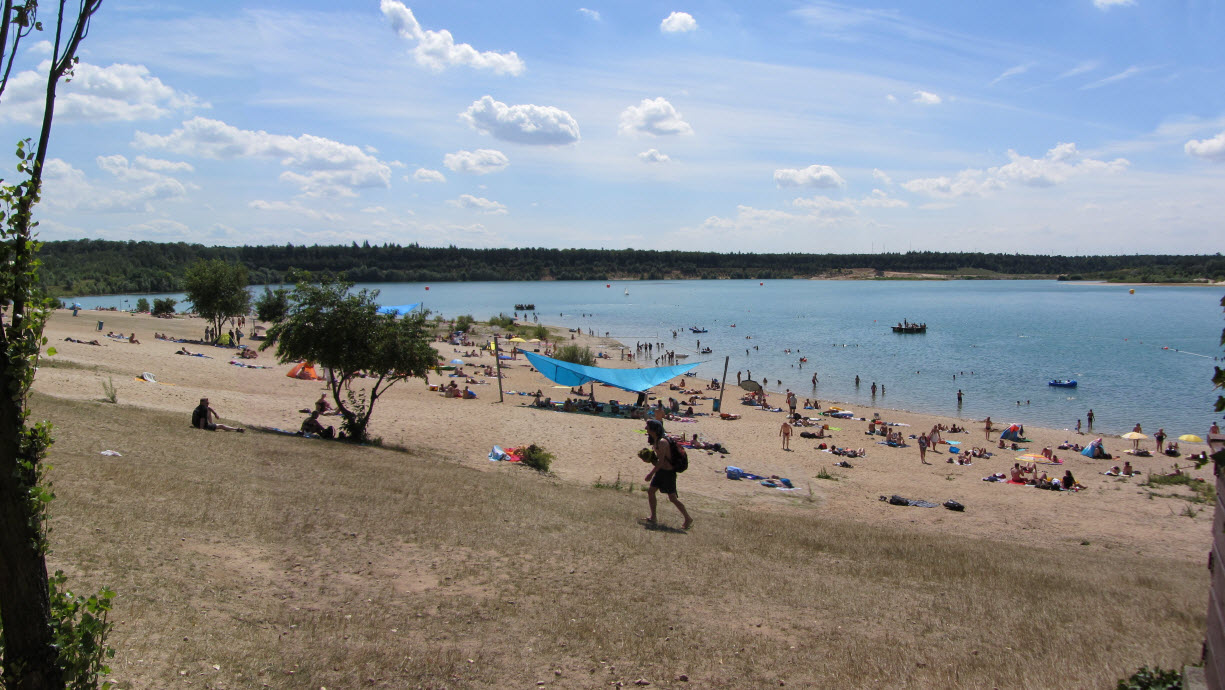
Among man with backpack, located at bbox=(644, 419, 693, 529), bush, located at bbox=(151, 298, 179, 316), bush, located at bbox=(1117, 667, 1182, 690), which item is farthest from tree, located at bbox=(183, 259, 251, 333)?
bush, located at bbox=(1117, 667, 1182, 690)

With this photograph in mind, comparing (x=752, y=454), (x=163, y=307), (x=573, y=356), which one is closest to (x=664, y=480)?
(x=752, y=454)

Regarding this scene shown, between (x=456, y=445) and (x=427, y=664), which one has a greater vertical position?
(x=427, y=664)

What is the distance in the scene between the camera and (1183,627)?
7.57 metres

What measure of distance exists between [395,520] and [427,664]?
413 centimetres

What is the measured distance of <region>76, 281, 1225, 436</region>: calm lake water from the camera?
38.7 metres

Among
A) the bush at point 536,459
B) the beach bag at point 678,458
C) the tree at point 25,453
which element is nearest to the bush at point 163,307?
the bush at point 536,459

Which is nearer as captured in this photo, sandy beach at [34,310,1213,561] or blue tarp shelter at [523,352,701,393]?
sandy beach at [34,310,1213,561]

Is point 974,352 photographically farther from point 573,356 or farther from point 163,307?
point 163,307

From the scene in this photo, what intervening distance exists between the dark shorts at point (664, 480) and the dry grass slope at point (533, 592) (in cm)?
68

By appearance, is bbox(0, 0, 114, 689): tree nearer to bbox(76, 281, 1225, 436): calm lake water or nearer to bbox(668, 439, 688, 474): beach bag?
bbox(668, 439, 688, 474): beach bag

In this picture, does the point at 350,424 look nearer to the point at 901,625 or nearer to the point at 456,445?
the point at 456,445

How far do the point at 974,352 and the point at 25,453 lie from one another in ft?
220

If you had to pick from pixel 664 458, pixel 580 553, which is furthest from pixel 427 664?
pixel 664 458

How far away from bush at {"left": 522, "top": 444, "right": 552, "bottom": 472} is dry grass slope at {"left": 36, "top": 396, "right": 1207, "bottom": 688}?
4.87 meters
